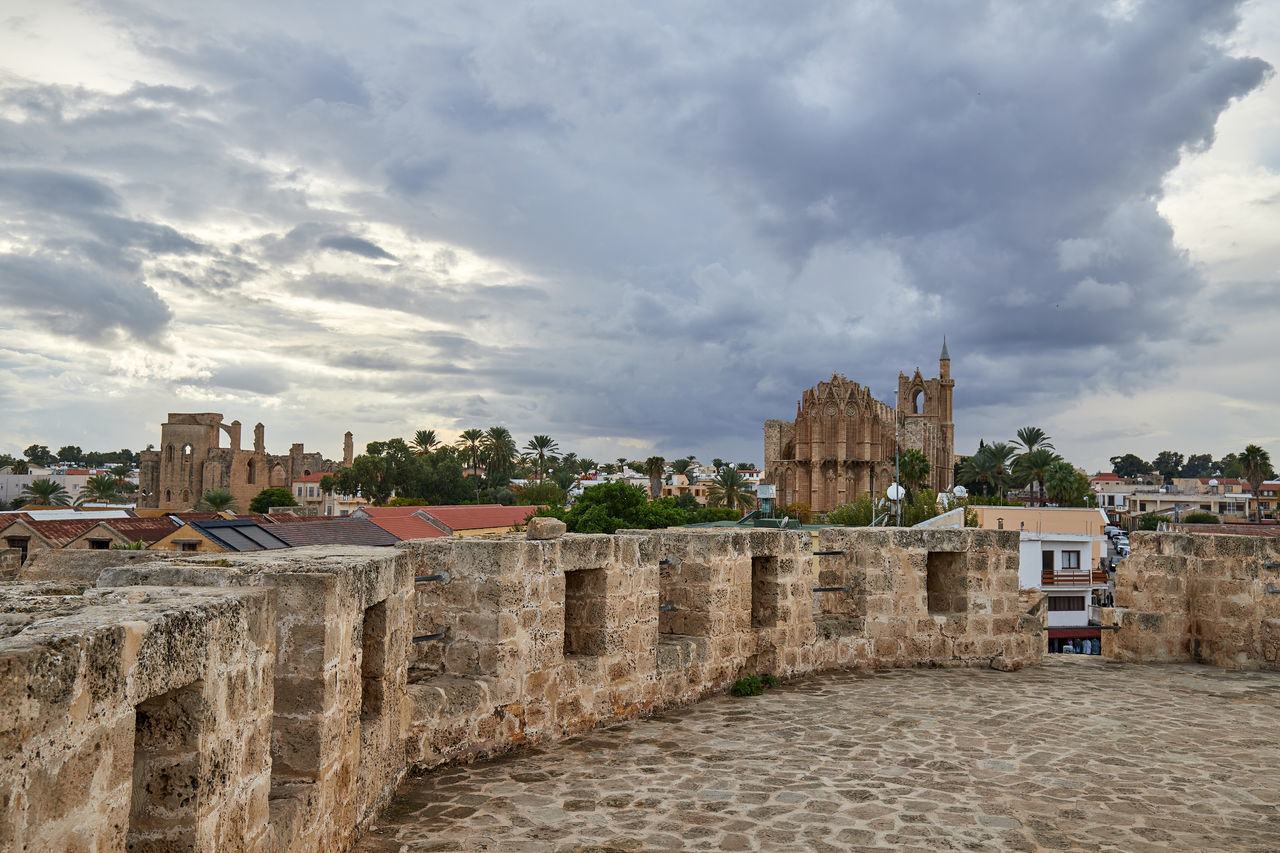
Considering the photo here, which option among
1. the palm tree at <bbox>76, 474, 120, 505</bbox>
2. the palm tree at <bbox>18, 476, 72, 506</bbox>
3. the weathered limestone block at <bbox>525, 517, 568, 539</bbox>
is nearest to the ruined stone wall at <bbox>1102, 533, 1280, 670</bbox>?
the weathered limestone block at <bbox>525, 517, 568, 539</bbox>

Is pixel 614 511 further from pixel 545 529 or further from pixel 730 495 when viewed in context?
pixel 545 529

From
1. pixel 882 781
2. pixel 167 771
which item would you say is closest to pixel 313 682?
pixel 167 771

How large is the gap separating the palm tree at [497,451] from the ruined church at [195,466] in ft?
74.3

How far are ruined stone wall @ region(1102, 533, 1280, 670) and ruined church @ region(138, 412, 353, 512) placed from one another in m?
81.1

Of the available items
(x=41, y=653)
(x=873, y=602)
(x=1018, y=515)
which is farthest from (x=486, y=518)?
(x=41, y=653)

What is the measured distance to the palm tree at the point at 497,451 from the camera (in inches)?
3292

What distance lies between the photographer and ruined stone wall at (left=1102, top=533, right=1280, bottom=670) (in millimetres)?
9930

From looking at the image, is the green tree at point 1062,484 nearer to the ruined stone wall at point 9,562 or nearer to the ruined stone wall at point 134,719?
the ruined stone wall at point 9,562

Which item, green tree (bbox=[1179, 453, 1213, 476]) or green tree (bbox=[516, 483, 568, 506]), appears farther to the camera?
green tree (bbox=[1179, 453, 1213, 476])

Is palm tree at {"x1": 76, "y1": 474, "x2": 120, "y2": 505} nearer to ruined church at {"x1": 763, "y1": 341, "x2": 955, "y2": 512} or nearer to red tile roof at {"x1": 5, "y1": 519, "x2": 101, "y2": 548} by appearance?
red tile roof at {"x1": 5, "y1": 519, "x2": 101, "y2": 548}

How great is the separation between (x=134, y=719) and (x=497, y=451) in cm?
8203

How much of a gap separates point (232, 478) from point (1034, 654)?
83299 millimetres

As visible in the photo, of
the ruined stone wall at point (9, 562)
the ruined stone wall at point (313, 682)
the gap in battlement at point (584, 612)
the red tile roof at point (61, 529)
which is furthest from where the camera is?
the red tile roof at point (61, 529)

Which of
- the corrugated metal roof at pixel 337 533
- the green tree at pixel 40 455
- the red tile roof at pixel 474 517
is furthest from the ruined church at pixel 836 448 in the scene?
the green tree at pixel 40 455
